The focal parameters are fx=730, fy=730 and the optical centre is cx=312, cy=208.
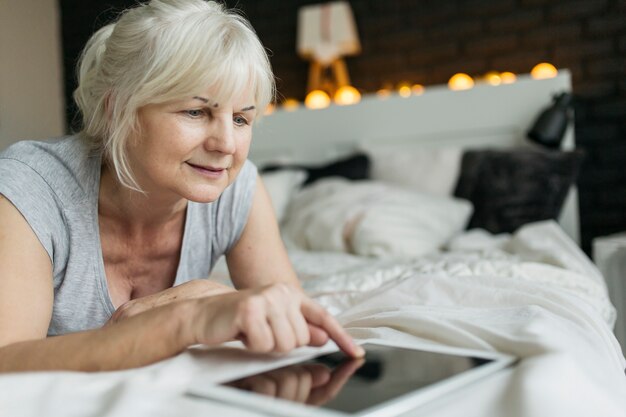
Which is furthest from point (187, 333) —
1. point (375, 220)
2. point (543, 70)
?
point (543, 70)

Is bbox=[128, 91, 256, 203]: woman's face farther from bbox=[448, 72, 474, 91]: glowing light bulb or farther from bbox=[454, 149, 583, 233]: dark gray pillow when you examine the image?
bbox=[448, 72, 474, 91]: glowing light bulb

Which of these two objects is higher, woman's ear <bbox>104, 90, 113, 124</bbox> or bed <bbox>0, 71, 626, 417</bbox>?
woman's ear <bbox>104, 90, 113, 124</bbox>

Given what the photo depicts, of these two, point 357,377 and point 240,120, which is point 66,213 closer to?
point 240,120

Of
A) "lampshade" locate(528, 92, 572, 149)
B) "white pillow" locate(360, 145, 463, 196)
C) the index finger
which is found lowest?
"white pillow" locate(360, 145, 463, 196)

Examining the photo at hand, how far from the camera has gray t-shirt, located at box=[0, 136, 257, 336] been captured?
118 centimetres

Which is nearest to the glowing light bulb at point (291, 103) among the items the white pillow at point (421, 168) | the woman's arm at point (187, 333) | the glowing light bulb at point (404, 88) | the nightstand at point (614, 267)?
the glowing light bulb at point (404, 88)

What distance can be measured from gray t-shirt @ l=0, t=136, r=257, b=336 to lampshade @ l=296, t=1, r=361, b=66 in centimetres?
241

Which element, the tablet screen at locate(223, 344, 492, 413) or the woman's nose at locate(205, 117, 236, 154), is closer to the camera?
the tablet screen at locate(223, 344, 492, 413)

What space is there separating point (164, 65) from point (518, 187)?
1.83 meters

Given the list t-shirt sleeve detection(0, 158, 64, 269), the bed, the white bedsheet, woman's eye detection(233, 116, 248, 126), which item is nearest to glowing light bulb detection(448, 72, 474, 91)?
the bed

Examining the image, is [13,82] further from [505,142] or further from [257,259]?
[257,259]

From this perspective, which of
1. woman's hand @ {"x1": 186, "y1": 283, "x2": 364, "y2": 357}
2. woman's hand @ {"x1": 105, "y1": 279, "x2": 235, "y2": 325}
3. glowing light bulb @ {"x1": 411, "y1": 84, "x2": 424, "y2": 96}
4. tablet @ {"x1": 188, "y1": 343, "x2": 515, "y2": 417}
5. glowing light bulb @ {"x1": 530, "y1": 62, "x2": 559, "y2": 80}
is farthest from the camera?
glowing light bulb @ {"x1": 411, "y1": 84, "x2": 424, "y2": 96}

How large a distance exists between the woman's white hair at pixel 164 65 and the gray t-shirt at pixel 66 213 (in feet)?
0.20

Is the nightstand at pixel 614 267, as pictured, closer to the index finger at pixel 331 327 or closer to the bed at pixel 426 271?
the bed at pixel 426 271
